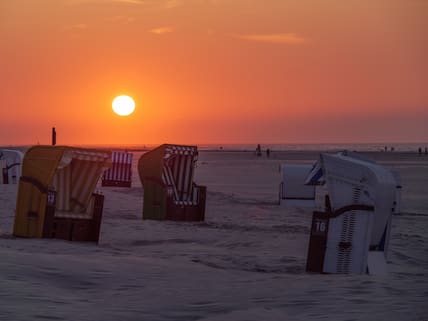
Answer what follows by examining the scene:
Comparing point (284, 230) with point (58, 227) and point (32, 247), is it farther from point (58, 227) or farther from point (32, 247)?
point (32, 247)

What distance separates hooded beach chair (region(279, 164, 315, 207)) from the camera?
22.1 m

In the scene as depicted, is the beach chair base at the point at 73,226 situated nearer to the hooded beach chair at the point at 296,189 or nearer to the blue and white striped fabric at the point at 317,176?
the blue and white striped fabric at the point at 317,176

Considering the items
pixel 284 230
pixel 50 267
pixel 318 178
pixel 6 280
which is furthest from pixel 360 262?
pixel 284 230

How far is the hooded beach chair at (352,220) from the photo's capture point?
971 centimetres

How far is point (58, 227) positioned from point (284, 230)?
5.63 m

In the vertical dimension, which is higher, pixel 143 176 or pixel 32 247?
pixel 143 176

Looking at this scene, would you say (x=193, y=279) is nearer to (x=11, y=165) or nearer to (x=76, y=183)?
(x=76, y=183)

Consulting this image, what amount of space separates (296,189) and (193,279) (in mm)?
13854

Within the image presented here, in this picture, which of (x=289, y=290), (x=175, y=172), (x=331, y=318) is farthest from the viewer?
(x=175, y=172)

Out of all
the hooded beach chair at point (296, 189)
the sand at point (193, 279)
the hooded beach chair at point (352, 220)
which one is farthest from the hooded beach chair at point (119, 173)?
the hooded beach chair at point (352, 220)

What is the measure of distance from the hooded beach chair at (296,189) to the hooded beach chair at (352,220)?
11960 mm

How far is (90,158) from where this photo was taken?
12.9 metres

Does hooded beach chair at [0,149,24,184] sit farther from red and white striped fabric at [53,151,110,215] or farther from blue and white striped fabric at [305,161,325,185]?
blue and white striped fabric at [305,161,325,185]

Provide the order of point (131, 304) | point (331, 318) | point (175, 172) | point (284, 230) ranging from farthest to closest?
point (175, 172), point (284, 230), point (131, 304), point (331, 318)
